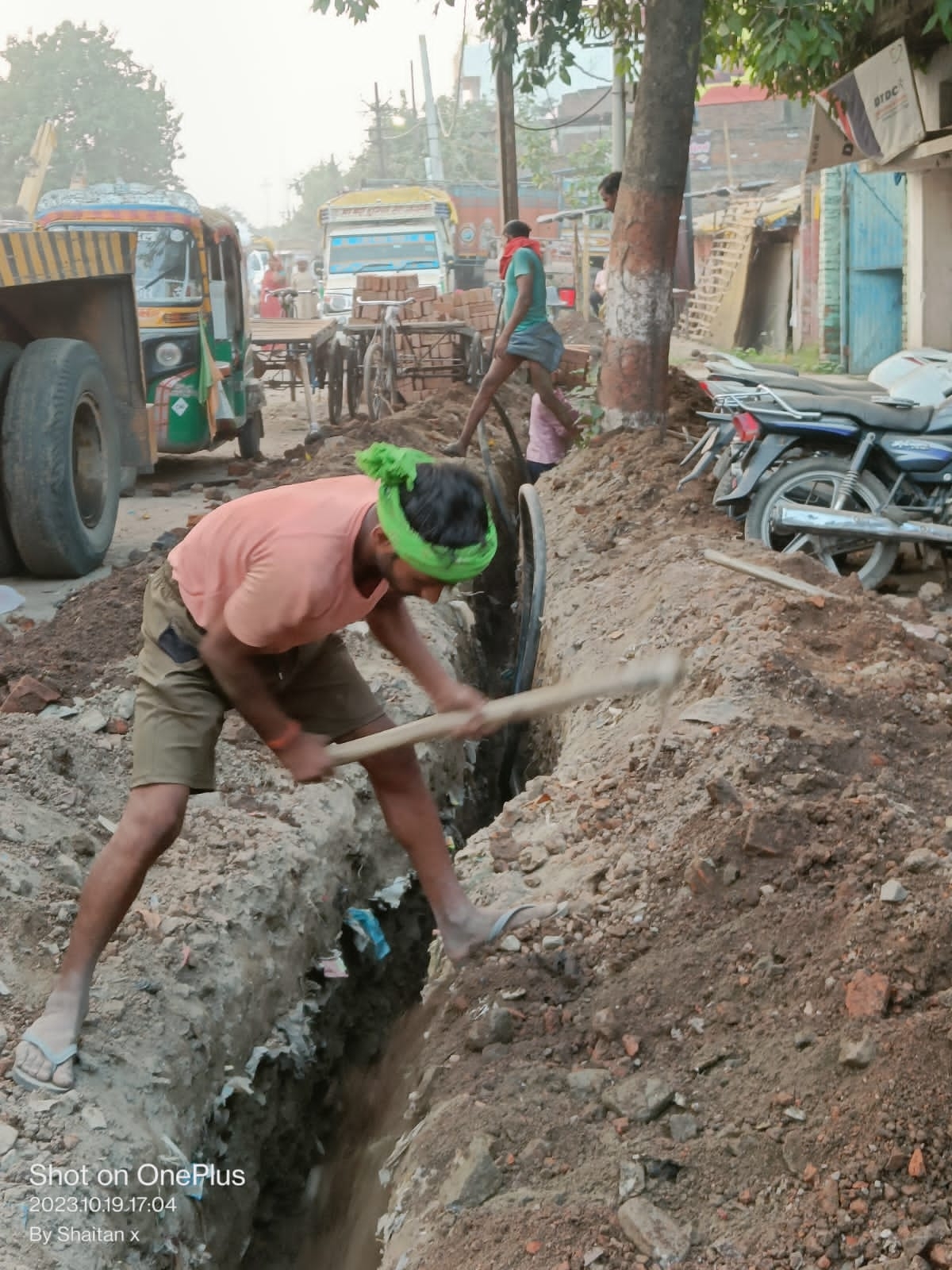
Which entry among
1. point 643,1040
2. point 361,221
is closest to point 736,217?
point 361,221

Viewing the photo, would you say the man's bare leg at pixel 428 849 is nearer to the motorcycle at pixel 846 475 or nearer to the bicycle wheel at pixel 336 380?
the motorcycle at pixel 846 475

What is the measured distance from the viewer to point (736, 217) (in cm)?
2616

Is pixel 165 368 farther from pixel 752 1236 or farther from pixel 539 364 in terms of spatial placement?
pixel 752 1236

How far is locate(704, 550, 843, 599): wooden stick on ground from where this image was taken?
5656mm

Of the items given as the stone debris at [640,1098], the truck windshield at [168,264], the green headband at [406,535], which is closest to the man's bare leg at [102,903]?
the green headband at [406,535]

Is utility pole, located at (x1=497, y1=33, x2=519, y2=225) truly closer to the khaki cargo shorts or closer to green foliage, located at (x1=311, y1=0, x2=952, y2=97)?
green foliage, located at (x1=311, y1=0, x2=952, y2=97)

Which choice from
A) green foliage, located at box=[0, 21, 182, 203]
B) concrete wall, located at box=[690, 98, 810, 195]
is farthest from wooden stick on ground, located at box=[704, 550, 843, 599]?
green foliage, located at box=[0, 21, 182, 203]

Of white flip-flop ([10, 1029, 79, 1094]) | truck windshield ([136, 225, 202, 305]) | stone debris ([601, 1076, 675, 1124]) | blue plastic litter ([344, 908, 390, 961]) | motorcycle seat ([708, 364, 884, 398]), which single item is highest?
→ truck windshield ([136, 225, 202, 305])

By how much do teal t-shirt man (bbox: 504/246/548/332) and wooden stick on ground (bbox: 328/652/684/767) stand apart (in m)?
6.21

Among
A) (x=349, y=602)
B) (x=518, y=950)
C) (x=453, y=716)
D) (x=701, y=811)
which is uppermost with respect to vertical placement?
(x=349, y=602)

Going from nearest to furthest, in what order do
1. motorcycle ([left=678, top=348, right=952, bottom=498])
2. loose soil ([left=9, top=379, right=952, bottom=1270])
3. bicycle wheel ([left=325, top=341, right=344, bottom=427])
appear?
1. loose soil ([left=9, top=379, right=952, bottom=1270])
2. motorcycle ([left=678, top=348, right=952, bottom=498])
3. bicycle wheel ([left=325, top=341, right=344, bottom=427])

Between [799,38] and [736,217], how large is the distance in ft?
66.8

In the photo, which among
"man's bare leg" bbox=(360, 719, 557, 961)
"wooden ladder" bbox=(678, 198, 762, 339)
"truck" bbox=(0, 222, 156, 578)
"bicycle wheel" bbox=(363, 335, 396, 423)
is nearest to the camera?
"man's bare leg" bbox=(360, 719, 557, 961)

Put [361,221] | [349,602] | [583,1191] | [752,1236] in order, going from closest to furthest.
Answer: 1. [752,1236]
2. [583,1191]
3. [349,602]
4. [361,221]
